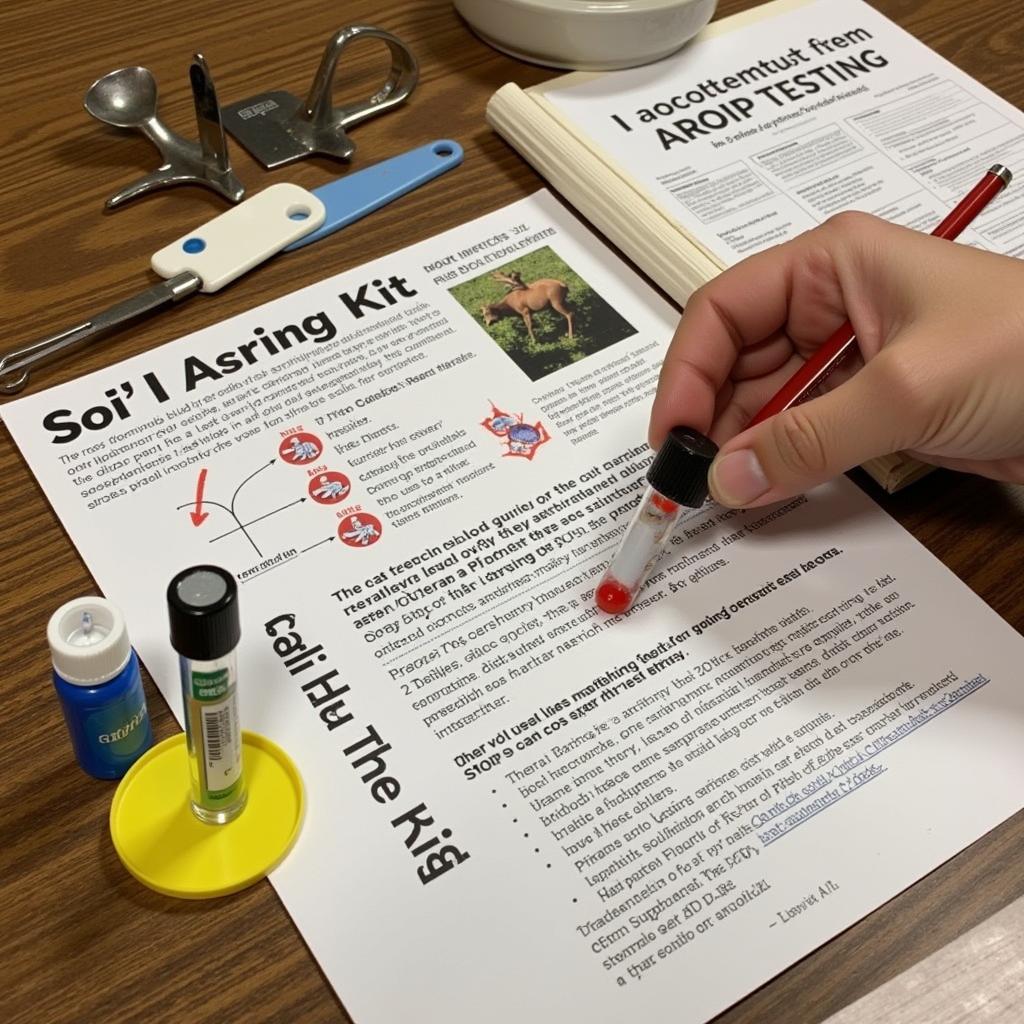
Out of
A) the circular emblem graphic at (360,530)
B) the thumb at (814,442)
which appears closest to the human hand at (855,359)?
the thumb at (814,442)

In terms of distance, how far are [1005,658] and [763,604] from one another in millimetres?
118

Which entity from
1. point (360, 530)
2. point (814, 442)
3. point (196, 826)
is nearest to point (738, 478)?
point (814, 442)

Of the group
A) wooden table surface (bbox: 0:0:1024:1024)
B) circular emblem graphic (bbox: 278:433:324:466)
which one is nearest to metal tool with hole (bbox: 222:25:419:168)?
wooden table surface (bbox: 0:0:1024:1024)

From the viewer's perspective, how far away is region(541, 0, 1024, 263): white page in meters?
0.74

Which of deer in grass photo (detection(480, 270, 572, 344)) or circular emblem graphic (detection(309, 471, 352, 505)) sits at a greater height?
deer in grass photo (detection(480, 270, 572, 344))

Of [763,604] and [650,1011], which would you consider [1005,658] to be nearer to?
[763,604]

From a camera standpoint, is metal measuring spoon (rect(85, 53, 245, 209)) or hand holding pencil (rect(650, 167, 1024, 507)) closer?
hand holding pencil (rect(650, 167, 1024, 507))

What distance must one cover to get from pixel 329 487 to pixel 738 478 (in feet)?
0.69

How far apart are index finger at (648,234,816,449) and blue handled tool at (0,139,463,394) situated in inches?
8.8

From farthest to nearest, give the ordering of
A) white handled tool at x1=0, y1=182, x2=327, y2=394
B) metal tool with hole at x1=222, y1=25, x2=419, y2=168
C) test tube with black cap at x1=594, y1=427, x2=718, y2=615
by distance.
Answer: metal tool with hole at x1=222, y1=25, x2=419, y2=168
white handled tool at x1=0, y1=182, x2=327, y2=394
test tube with black cap at x1=594, y1=427, x2=718, y2=615

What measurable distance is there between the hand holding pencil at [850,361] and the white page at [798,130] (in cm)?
9

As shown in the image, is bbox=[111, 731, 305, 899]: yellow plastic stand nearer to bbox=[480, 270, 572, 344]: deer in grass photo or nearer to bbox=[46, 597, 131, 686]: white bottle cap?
bbox=[46, 597, 131, 686]: white bottle cap

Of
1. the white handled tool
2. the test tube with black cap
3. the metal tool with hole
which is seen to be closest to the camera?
the test tube with black cap

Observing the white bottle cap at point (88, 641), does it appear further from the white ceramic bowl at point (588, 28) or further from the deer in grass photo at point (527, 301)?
the white ceramic bowl at point (588, 28)
